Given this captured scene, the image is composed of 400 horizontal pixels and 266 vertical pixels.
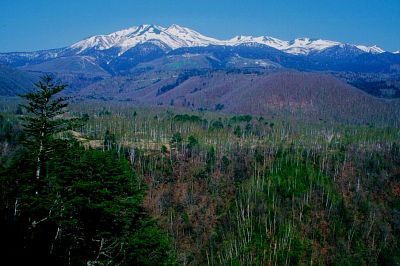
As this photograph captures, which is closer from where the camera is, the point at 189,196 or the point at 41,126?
the point at 41,126

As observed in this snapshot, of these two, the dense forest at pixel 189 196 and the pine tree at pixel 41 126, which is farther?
the pine tree at pixel 41 126

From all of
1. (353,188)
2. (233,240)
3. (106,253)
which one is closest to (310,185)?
(353,188)

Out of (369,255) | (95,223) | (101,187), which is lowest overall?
(369,255)

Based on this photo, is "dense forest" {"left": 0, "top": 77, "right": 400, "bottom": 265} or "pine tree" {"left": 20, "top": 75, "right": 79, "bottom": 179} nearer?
"dense forest" {"left": 0, "top": 77, "right": 400, "bottom": 265}

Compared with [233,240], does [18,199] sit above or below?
above

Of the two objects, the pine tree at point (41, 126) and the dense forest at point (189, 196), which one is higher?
the pine tree at point (41, 126)

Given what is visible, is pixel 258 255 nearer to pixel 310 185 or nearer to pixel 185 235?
pixel 185 235

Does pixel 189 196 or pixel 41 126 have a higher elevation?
pixel 41 126

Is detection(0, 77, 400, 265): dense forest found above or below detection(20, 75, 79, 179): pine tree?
below
